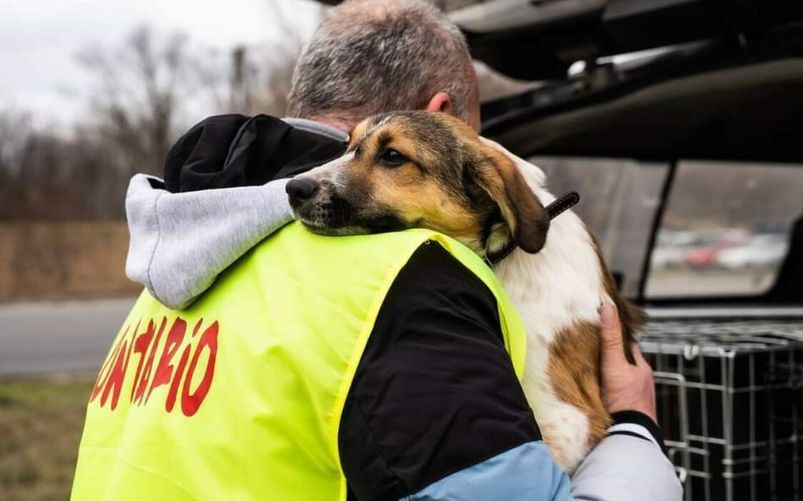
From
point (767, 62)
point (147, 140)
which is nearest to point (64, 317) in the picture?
point (147, 140)

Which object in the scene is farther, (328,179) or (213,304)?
(328,179)

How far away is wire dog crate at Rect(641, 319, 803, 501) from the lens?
261 cm

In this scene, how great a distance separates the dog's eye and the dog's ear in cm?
16

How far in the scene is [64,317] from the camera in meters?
21.7

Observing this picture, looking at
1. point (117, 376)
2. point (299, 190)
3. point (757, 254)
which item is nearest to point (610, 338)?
point (299, 190)

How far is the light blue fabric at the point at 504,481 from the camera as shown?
1.40 m

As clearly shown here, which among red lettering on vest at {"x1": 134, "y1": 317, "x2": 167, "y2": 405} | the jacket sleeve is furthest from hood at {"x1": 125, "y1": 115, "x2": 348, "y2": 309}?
the jacket sleeve

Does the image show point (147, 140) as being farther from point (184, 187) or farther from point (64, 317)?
point (184, 187)

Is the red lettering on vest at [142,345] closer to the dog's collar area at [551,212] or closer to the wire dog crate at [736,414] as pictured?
the dog's collar area at [551,212]

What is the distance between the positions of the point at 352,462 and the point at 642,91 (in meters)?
1.88

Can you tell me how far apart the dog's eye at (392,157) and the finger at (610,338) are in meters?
0.51

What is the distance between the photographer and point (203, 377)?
1.68 m

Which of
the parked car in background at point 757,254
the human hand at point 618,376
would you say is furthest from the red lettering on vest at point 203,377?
the parked car in background at point 757,254

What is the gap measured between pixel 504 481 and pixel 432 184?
78cm
